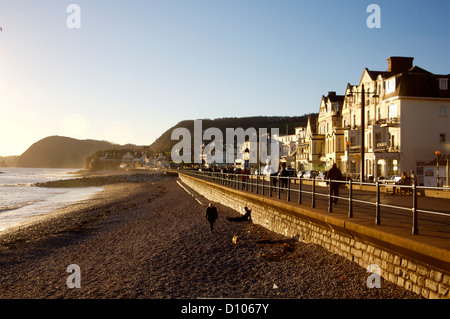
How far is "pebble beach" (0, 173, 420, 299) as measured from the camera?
29.6ft

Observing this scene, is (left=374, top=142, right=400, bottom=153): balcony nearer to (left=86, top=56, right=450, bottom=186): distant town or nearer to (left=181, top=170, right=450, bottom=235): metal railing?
(left=86, top=56, right=450, bottom=186): distant town

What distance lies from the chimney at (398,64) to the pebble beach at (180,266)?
105ft

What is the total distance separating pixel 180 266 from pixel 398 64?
39728 millimetres

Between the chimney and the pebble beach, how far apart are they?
105 feet

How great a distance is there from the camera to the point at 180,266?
39.1ft

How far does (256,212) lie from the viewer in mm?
18828

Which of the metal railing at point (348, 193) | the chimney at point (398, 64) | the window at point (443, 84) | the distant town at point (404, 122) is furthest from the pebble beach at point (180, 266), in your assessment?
the chimney at point (398, 64)

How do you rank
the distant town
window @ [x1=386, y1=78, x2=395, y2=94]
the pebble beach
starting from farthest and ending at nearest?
1. window @ [x1=386, y1=78, x2=395, y2=94]
2. the distant town
3. the pebble beach

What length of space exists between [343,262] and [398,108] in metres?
33.4

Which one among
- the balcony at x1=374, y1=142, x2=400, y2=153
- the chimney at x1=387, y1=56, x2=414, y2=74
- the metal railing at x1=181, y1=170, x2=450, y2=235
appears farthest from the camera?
the chimney at x1=387, y1=56, x2=414, y2=74

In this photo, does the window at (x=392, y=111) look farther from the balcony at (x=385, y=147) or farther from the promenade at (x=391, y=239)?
the promenade at (x=391, y=239)

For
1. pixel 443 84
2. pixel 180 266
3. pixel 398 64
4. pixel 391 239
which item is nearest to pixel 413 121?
pixel 443 84

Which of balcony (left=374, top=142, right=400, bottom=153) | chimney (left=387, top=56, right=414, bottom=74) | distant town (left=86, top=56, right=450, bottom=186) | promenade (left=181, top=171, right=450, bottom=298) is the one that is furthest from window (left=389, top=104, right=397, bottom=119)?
promenade (left=181, top=171, right=450, bottom=298)

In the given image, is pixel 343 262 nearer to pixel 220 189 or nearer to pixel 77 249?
pixel 77 249
